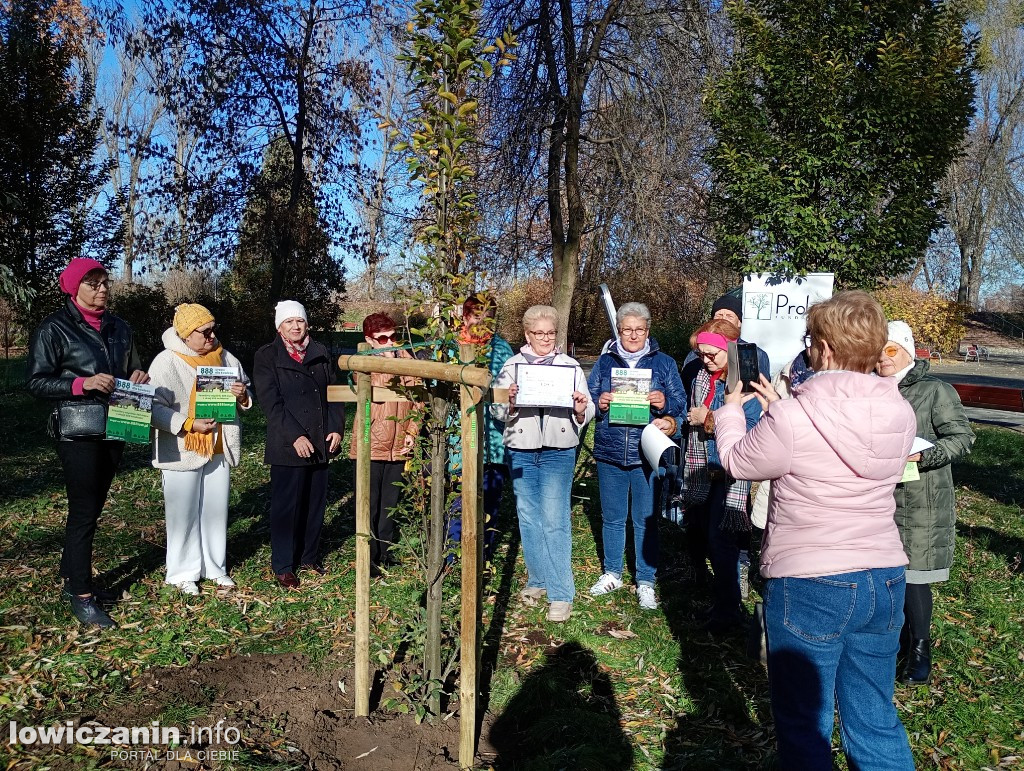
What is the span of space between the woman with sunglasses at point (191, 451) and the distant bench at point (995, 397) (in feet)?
35.1

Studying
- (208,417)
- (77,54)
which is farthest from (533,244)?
(208,417)

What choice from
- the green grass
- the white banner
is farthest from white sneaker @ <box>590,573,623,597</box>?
the white banner

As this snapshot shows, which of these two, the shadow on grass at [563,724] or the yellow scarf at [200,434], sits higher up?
the yellow scarf at [200,434]

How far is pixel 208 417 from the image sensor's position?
495 centimetres

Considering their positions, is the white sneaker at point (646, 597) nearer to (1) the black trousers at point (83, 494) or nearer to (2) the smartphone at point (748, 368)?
(2) the smartphone at point (748, 368)

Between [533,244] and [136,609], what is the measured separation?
44.5 feet

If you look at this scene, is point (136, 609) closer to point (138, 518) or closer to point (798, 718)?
point (138, 518)

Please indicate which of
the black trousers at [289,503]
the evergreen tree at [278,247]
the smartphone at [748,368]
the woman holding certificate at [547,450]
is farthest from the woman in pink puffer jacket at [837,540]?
the evergreen tree at [278,247]

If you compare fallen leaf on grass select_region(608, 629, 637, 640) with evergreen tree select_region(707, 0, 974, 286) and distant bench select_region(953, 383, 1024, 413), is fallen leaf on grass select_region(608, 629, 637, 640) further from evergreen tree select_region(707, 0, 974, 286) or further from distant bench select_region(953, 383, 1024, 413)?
distant bench select_region(953, 383, 1024, 413)

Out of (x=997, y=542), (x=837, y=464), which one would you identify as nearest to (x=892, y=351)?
(x=837, y=464)

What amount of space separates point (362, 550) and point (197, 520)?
224 centimetres

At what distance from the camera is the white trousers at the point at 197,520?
512 centimetres

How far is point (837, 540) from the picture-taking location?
2494mm

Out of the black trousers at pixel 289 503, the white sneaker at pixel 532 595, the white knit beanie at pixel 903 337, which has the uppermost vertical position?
the white knit beanie at pixel 903 337
